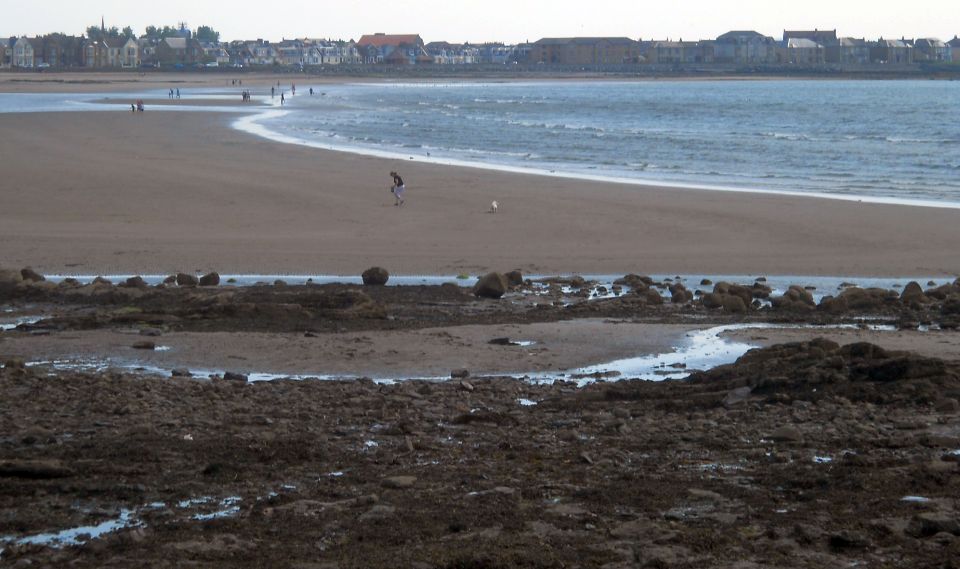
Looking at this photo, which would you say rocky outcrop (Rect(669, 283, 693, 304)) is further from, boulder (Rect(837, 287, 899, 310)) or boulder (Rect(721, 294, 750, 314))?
boulder (Rect(837, 287, 899, 310))

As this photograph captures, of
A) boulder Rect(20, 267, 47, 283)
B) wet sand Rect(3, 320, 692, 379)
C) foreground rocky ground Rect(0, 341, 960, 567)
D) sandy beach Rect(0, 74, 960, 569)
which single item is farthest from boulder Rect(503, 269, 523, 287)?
boulder Rect(20, 267, 47, 283)

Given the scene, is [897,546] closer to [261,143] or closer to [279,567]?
[279,567]

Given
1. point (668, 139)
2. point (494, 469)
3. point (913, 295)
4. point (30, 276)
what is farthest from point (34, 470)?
point (668, 139)

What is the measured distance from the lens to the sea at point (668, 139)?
34.2m

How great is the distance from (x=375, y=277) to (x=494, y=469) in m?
8.52

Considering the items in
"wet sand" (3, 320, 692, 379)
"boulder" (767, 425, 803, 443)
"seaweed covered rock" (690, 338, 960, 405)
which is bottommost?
"wet sand" (3, 320, 692, 379)

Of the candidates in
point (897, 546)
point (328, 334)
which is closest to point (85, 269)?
point (328, 334)

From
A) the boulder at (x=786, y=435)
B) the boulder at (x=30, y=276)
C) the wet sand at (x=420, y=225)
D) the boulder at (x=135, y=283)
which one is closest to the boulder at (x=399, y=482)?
the boulder at (x=786, y=435)

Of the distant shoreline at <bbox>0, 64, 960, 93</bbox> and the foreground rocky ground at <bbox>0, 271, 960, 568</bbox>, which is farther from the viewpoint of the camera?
the distant shoreline at <bbox>0, 64, 960, 93</bbox>

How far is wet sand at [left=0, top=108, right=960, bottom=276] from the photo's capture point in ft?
61.6

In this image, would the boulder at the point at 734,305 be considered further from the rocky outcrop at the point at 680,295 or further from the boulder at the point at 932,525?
the boulder at the point at 932,525

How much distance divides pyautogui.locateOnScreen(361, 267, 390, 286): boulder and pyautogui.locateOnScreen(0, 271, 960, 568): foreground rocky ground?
215 inches

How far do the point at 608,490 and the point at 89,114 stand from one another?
57012 millimetres

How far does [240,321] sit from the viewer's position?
14.2 m
